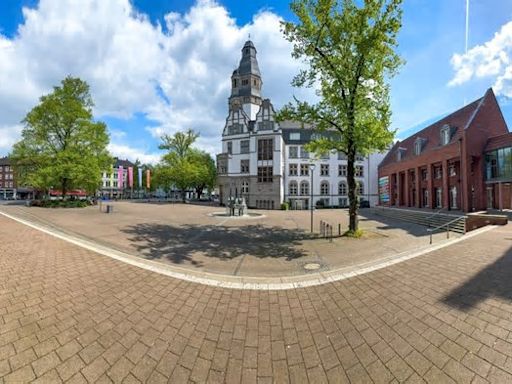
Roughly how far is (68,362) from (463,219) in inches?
935

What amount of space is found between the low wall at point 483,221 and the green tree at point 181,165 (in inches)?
1662

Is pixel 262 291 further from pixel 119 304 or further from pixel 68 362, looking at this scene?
pixel 68 362

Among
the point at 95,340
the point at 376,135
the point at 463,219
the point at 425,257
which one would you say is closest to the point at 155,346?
the point at 95,340

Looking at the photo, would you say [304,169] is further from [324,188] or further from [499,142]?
[499,142]

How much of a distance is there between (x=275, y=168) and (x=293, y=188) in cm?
574

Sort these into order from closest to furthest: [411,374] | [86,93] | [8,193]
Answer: [411,374], [86,93], [8,193]

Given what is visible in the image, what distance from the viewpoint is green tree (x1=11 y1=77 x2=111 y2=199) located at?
30239 mm

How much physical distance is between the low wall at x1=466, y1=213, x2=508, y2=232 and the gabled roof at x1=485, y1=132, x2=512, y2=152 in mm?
10088

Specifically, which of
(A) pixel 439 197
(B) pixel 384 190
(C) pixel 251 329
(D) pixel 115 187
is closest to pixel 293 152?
(B) pixel 384 190

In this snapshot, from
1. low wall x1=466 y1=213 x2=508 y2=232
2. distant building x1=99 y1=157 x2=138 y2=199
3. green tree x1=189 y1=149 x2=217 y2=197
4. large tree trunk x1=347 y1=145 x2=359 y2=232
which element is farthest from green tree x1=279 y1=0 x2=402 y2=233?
distant building x1=99 y1=157 x2=138 y2=199

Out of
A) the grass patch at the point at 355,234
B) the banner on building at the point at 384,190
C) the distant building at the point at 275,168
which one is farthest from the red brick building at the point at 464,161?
the grass patch at the point at 355,234

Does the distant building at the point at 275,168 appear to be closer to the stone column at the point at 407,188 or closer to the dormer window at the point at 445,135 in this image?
the stone column at the point at 407,188

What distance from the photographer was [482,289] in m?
5.58

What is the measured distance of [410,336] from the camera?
3.83 meters
